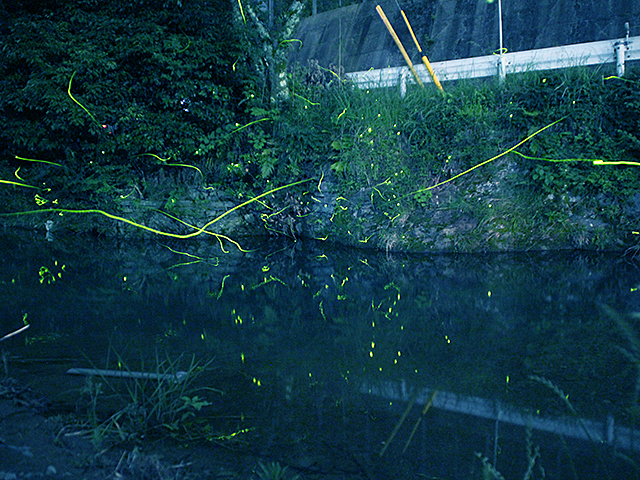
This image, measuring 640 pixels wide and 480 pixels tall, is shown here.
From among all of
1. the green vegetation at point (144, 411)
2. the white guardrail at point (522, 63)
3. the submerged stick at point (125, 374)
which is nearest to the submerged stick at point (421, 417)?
the green vegetation at point (144, 411)

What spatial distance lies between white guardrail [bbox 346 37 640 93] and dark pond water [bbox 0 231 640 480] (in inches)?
130

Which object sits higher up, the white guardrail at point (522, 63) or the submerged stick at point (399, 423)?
the white guardrail at point (522, 63)

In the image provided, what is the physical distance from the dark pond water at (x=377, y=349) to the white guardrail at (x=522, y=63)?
3.29 metres

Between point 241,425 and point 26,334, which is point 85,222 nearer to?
point 26,334

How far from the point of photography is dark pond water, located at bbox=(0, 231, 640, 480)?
290 centimetres

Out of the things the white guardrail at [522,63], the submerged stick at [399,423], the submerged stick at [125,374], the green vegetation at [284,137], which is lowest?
the submerged stick at [399,423]

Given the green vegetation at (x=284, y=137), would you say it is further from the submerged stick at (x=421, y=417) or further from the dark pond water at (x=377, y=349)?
the submerged stick at (x=421, y=417)

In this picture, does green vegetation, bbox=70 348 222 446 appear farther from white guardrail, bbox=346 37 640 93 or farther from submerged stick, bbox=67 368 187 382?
white guardrail, bbox=346 37 640 93

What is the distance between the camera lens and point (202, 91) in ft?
31.6

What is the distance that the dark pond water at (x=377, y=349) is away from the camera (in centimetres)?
290

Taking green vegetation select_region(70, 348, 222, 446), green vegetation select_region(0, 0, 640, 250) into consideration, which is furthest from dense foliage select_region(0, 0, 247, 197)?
green vegetation select_region(70, 348, 222, 446)

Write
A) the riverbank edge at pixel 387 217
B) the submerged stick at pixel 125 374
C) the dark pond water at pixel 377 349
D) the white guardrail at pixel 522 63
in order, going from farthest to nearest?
the white guardrail at pixel 522 63 < the riverbank edge at pixel 387 217 < the submerged stick at pixel 125 374 < the dark pond water at pixel 377 349

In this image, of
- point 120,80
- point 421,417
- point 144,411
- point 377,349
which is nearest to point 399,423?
point 421,417

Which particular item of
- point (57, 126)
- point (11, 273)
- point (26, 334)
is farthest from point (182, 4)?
point (26, 334)
